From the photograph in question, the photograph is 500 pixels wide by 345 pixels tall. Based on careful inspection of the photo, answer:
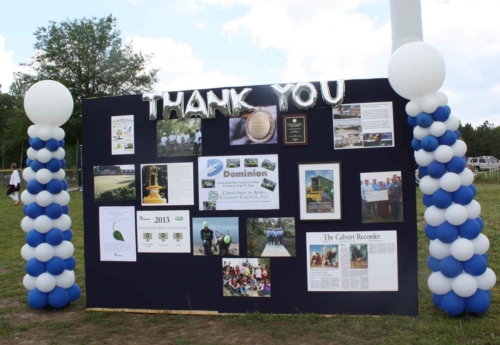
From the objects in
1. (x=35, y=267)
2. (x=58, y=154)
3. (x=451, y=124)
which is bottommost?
(x=35, y=267)

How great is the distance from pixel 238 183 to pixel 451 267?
214 cm

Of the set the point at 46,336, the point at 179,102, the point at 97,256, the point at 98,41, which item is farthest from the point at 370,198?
the point at 98,41

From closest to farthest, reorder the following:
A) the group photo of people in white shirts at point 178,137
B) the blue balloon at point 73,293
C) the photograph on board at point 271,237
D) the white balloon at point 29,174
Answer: the photograph on board at point 271,237
the group photo of people in white shirts at point 178,137
the white balloon at point 29,174
the blue balloon at point 73,293

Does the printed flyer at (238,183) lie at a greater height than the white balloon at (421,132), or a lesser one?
lesser

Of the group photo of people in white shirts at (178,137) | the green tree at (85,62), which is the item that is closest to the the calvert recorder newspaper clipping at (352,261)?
the group photo of people in white shirts at (178,137)

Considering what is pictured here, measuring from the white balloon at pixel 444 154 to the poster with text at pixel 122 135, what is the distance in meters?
3.06

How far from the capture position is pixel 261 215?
4719mm

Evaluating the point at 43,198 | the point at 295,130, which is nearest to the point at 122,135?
the point at 43,198

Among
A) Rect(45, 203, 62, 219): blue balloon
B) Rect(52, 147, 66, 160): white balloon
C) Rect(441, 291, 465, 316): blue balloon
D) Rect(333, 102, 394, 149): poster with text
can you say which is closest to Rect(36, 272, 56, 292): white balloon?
Rect(45, 203, 62, 219): blue balloon

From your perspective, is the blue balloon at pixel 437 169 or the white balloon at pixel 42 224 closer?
the blue balloon at pixel 437 169

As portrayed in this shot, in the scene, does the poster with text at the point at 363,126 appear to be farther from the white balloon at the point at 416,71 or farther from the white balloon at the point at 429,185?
the white balloon at the point at 429,185

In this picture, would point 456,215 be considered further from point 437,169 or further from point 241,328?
point 241,328

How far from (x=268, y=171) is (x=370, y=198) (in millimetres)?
1030

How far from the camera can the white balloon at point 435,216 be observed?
14.1ft
